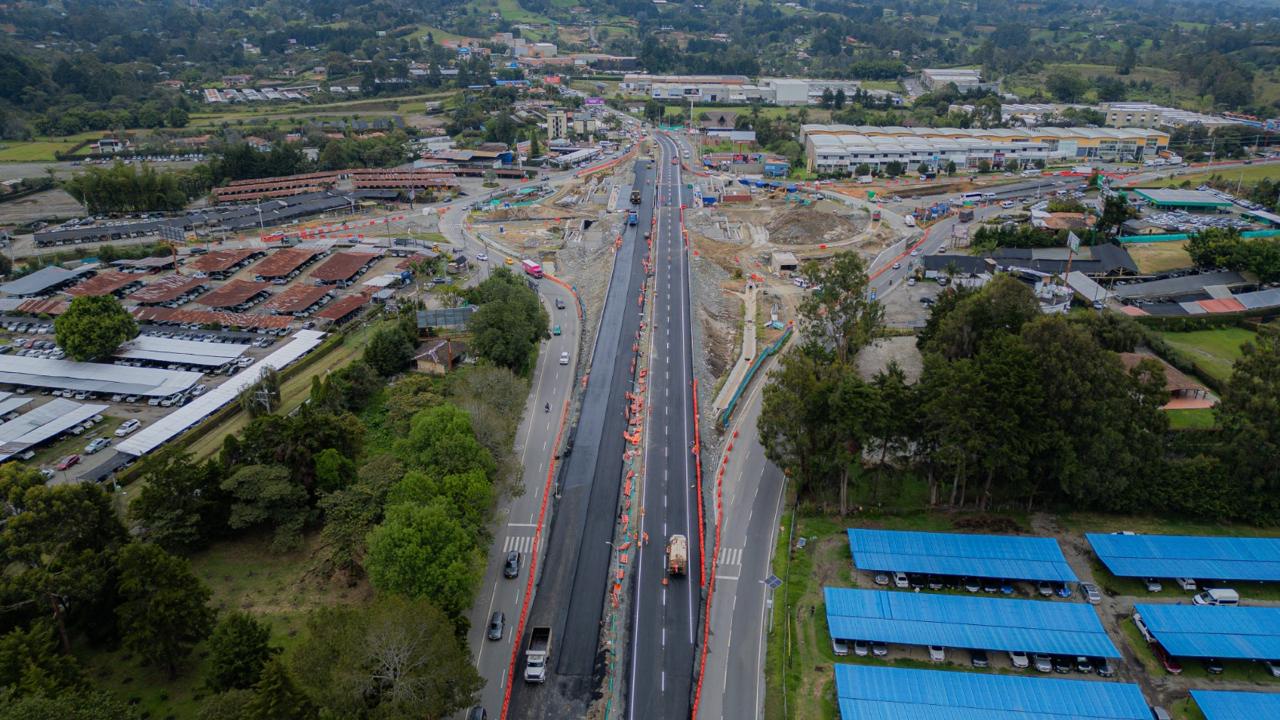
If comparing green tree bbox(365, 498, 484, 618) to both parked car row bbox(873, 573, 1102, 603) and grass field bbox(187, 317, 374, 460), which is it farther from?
grass field bbox(187, 317, 374, 460)

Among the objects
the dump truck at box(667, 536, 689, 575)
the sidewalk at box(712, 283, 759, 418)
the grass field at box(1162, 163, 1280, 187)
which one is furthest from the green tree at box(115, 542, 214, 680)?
the grass field at box(1162, 163, 1280, 187)

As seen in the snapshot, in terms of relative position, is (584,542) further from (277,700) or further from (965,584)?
(965,584)

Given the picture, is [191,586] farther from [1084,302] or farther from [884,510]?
[1084,302]

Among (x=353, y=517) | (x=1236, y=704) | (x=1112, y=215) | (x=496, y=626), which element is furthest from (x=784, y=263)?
(x=1236, y=704)

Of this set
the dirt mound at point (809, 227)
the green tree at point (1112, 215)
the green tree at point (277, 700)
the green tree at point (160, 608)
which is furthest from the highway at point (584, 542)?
the green tree at point (1112, 215)

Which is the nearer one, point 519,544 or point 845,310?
point 519,544

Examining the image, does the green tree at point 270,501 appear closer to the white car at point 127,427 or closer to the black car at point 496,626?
the black car at point 496,626

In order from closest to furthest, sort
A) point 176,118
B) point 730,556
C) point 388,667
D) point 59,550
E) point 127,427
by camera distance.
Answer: point 388,667, point 59,550, point 730,556, point 127,427, point 176,118

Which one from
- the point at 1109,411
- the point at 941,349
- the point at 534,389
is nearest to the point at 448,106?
the point at 534,389
